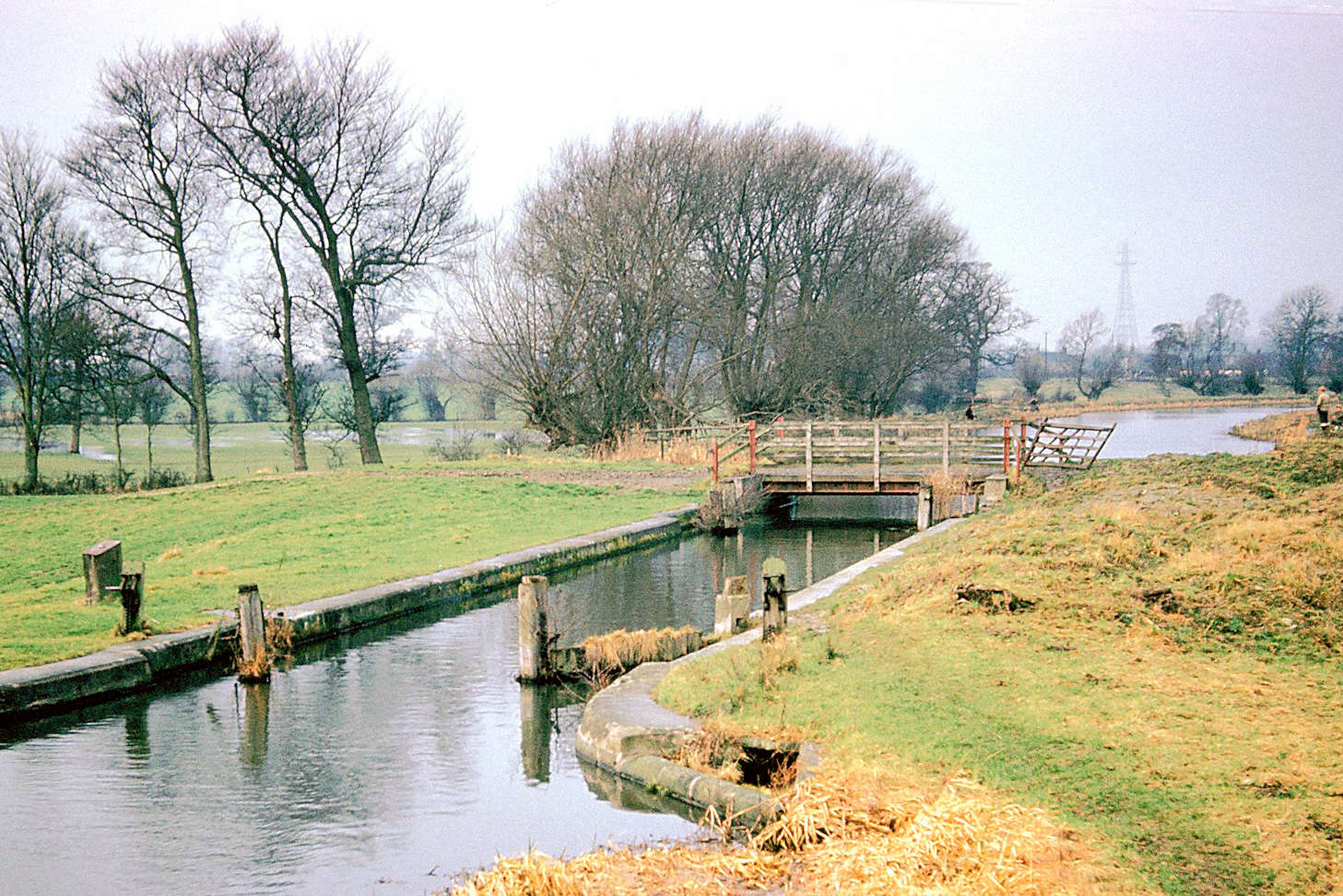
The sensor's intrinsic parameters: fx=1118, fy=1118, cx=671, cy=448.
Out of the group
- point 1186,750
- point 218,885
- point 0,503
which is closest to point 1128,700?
point 1186,750

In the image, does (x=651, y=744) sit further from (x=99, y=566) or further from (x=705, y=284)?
(x=705, y=284)

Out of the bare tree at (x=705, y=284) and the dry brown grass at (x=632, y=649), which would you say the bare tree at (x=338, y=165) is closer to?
the bare tree at (x=705, y=284)

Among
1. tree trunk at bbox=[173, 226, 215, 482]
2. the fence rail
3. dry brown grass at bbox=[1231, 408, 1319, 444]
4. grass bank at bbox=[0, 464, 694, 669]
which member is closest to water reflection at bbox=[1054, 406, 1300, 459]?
dry brown grass at bbox=[1231, 408, 1319, 444]

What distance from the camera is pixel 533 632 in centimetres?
1126

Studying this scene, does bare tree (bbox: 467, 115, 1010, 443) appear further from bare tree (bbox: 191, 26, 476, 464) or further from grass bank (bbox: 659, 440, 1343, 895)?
grass bank (bbox: 659, 440, 1343, 895)

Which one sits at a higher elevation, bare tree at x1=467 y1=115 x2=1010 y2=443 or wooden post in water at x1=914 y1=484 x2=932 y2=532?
bare tree at x1=467 y1=115 x2=1010 y2=443

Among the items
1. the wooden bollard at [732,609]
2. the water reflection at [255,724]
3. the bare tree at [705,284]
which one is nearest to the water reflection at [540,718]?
the wooden bollard at [732,609]

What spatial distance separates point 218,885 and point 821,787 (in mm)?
3626

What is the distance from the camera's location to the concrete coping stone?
7082 millimetres

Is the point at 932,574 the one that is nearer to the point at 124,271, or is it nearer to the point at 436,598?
the point at 436,598

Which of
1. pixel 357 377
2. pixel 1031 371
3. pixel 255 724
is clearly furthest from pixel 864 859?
pixel 1031 371

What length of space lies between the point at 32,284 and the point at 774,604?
3107 cm

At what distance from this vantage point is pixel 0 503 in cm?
2586

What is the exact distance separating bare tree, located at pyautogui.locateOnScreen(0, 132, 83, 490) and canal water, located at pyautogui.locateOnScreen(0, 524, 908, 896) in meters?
24.5
